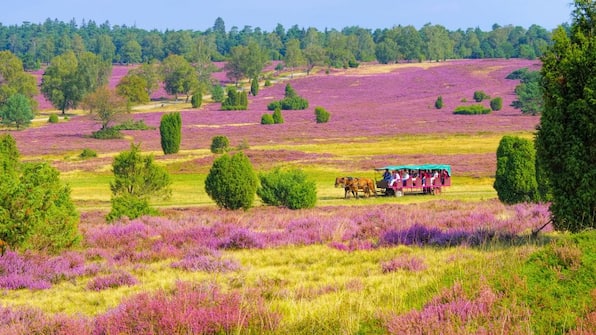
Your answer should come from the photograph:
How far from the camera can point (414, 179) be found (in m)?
38.7

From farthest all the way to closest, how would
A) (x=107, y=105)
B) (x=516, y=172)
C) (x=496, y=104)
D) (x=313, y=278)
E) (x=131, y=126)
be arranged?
(x=496, y=104), (x=131, y=126), (x=107, y=105), (x=516, y=172), (x=313, y=278)

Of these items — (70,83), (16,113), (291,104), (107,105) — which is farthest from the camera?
(70,83)

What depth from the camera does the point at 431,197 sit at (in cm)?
3616

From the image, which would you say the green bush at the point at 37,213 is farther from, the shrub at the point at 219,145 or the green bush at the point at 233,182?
the shrub at the point at 219,145

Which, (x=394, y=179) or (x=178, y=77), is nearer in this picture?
(x=394, y=179)

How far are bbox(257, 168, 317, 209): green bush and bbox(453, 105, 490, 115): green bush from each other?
76.7 metres

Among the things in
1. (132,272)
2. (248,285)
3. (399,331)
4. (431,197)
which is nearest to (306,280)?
(248,285)

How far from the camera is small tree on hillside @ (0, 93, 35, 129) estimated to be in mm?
105500

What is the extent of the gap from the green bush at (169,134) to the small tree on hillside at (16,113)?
47.5 metres

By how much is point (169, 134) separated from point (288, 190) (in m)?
37.6

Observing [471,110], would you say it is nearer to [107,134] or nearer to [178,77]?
[107,134]

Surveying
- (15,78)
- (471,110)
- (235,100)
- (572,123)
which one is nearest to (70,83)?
(15,78)

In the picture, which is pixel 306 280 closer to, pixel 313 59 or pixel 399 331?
pixel 399 331

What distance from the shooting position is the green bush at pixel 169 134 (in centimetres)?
6681
